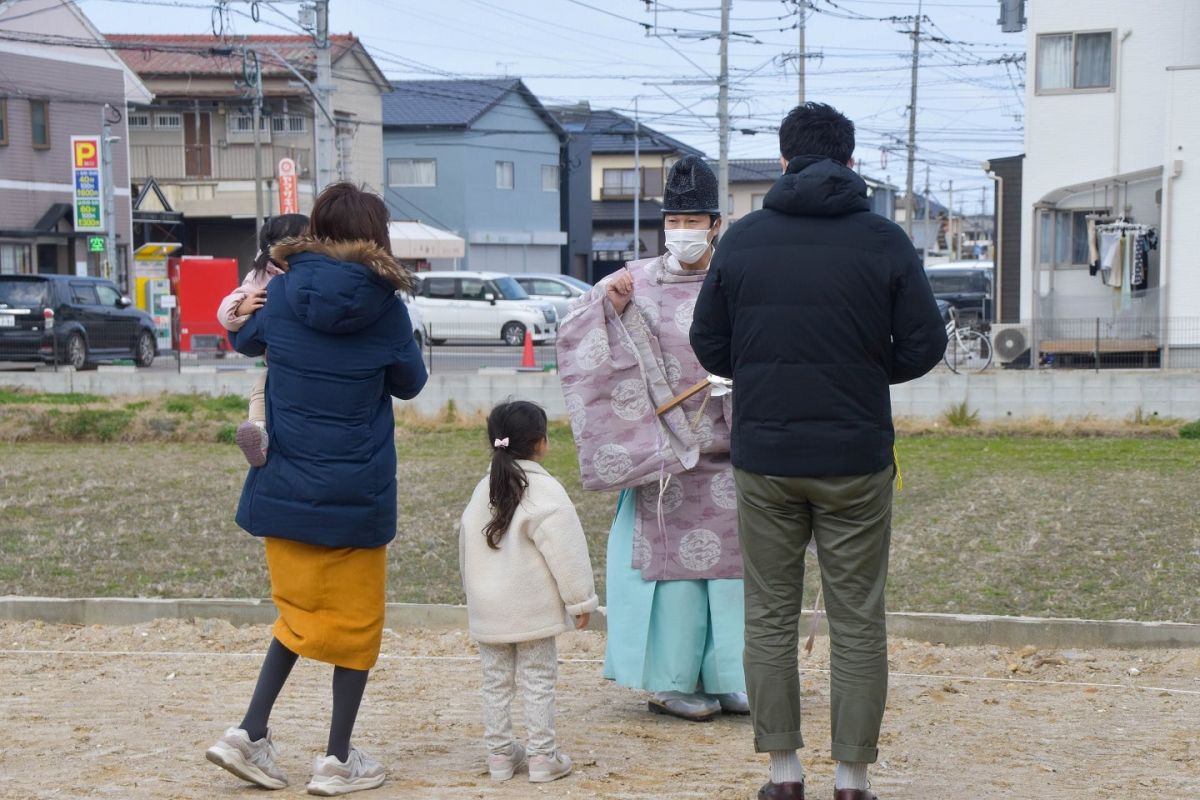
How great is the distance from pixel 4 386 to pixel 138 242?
72.3 ft

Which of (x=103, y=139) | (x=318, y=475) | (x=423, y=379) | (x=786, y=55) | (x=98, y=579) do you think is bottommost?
(x=98, y=579)

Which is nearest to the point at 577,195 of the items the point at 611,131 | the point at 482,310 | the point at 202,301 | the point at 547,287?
the point at 611,131

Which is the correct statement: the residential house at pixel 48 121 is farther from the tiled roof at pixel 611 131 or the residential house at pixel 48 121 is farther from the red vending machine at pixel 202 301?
the tiled roof at pixel 611 131

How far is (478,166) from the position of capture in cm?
4594

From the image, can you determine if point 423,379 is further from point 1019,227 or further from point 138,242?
point 138,242

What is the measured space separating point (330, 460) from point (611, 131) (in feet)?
166

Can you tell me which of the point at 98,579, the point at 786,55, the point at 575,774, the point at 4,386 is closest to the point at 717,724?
the point at 575,774

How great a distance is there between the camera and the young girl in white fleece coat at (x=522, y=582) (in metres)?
3.88

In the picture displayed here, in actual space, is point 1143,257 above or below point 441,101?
Result: below

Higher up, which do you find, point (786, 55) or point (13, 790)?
point (786, 55)

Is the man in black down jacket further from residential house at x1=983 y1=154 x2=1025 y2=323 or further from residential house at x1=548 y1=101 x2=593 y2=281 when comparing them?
residential house at x1=548 y1=101 x2=593 y2=281

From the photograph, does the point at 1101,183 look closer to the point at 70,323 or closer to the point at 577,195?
the point at 70,323

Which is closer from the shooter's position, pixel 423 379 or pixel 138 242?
pixel 423 379

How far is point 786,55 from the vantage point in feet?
126
